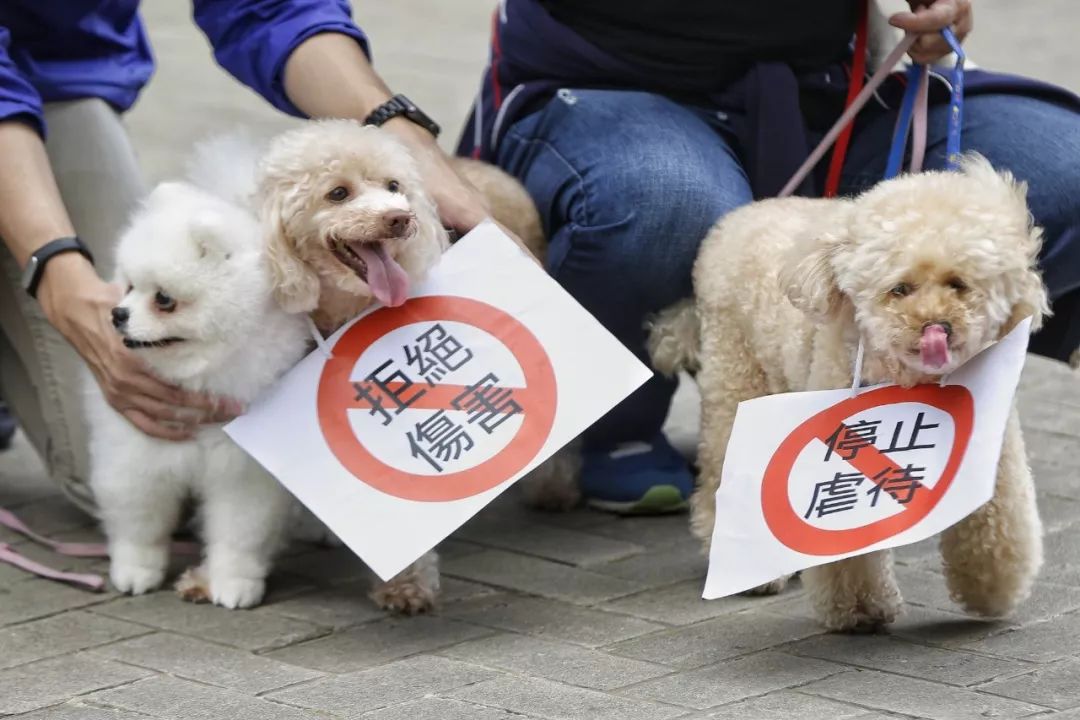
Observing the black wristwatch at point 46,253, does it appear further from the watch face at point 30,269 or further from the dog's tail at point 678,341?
the dog's tail at point 678,341

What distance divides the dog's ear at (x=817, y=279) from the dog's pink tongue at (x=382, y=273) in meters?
0.65

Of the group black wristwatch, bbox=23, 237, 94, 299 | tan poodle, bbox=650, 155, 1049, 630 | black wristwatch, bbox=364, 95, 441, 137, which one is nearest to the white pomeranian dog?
black wristwatch, bbox=23, 237, 94, 299

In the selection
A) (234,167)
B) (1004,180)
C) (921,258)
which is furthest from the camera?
(234,167)

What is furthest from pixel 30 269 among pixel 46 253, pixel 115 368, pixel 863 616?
pixel 863 616

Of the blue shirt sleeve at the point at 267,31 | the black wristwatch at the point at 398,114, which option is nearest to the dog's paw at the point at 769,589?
the black wristwatch at the point at 398,114

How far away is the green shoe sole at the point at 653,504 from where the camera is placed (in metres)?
3.39

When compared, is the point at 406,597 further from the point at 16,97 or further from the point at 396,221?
the point at 16,97

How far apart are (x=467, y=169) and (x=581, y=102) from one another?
0.29 metres

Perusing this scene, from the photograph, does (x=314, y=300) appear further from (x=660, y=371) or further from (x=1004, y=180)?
(x=1004, y=180)

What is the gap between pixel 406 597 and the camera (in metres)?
2.84

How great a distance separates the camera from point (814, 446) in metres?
2.52

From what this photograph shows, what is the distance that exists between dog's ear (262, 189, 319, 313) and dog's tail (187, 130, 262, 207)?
11 cm

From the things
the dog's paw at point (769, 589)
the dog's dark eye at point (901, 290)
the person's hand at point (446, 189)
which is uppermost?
the dog's dark eye at point (901, 290)

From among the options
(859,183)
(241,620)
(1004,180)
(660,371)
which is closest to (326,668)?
(241,620)
